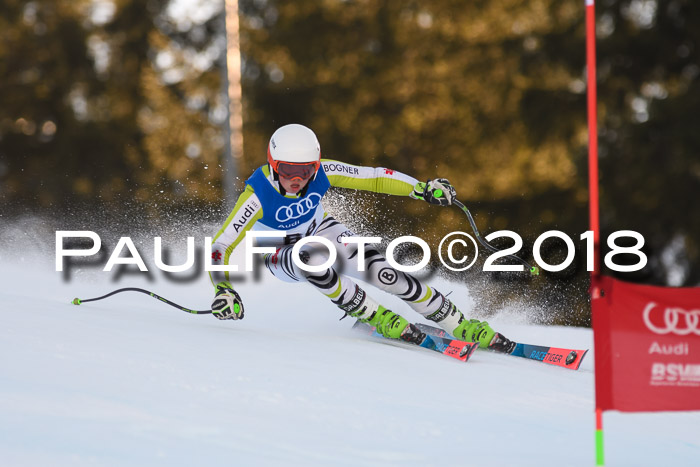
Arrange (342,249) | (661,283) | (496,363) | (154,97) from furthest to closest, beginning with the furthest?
(154,97) → (661,283) → (342,249) → (496,363)

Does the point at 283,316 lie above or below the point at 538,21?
below

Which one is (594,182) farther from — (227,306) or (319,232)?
(319,232)

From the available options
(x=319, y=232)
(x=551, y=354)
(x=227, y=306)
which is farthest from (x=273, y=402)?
(x=551, y=354)

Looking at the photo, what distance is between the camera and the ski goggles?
18.1 feet

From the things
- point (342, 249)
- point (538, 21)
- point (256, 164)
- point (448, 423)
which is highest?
point (538, 21)

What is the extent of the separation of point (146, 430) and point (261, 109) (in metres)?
16.7

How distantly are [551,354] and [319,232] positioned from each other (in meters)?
1.68

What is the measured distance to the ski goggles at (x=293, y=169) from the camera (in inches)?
217

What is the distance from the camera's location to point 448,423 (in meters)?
3.99

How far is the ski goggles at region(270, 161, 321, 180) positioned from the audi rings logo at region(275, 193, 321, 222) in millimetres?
240

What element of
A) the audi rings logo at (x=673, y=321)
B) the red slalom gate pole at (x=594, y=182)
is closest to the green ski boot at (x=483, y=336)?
the red slalom gate pole at (x=594, y=182)

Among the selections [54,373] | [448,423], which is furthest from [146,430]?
[448,423]

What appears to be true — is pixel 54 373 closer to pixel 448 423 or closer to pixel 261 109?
pixel 448 423

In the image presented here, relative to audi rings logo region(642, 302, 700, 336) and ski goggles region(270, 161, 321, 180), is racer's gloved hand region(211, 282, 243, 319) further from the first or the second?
Result: audi rings logo region(642, 302, 700, 336)
